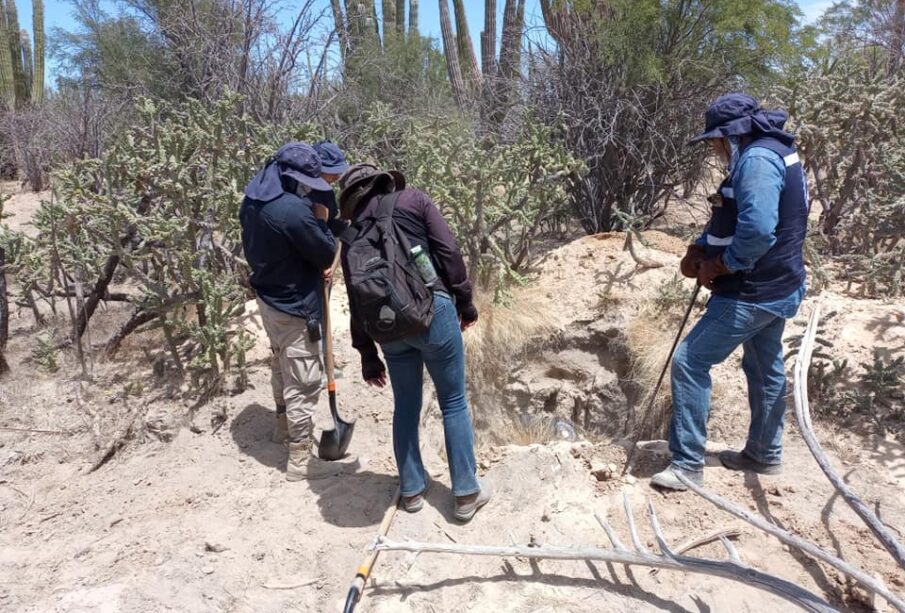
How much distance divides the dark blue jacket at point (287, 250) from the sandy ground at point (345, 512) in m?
1.09

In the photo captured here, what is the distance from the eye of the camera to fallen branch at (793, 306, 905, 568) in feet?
7.82

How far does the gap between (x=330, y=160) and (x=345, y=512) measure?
1897mm

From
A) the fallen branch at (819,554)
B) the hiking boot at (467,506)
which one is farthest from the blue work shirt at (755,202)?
the hiking boot at (467,506)

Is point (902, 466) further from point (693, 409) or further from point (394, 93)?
point (394, 93)

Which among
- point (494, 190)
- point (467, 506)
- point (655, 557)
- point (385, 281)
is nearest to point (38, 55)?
point (494, 190)

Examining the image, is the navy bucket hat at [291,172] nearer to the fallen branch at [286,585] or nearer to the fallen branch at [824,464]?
the fallen branch at [286,585]

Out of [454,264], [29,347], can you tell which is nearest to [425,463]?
[454,264]

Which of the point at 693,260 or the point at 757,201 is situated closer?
the point at 757,201

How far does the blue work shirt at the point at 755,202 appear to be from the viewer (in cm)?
288

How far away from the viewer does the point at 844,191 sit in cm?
577

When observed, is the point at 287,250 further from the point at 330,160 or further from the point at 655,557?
the point at 655,557

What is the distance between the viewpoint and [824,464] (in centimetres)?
275

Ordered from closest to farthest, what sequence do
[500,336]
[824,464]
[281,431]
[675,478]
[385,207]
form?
[824,464], [385,207], [675,478], [281,431], [500,336]

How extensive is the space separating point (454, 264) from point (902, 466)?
2684 millimetres
